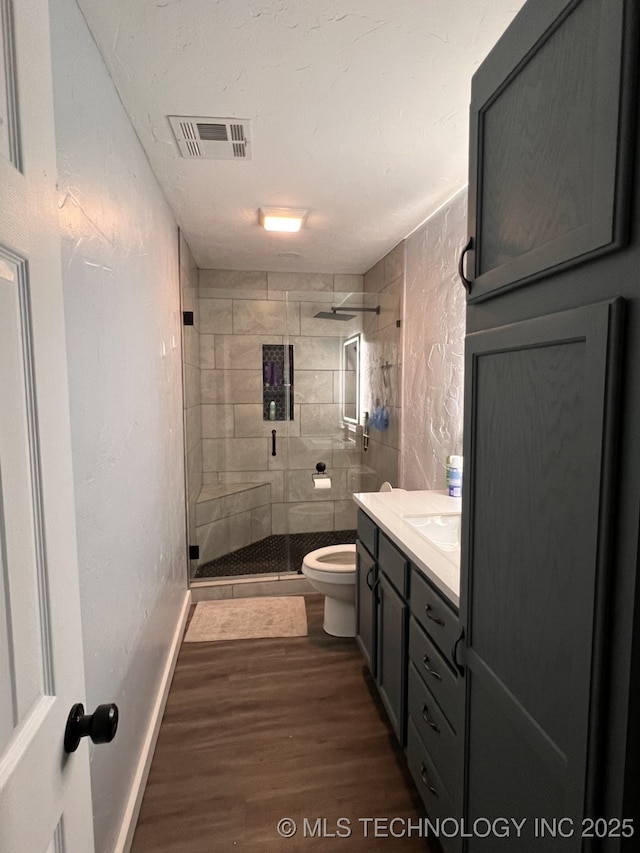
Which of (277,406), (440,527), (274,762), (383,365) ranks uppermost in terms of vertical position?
(383,365)

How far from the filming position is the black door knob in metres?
0.64

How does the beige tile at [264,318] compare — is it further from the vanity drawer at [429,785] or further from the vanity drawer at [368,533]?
the vanity drawer at [429,785]

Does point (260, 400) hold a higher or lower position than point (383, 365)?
lower

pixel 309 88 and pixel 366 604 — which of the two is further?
pixel 366 604

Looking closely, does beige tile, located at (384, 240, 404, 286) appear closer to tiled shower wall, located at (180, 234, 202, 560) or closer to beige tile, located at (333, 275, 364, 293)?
beige tile, located at (333, 275, 364, 293)

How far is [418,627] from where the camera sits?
1.49 metres

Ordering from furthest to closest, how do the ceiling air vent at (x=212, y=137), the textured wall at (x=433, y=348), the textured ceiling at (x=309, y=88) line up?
1. the textured wall at (x=433, y=348)
2. the ceiling air vent at (x=212, y=137)
3. the textured ceiling at (x=309, y=88)

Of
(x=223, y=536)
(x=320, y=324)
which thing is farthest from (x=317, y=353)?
(x=223, y=536)

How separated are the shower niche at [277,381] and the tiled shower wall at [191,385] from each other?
22.4 inches

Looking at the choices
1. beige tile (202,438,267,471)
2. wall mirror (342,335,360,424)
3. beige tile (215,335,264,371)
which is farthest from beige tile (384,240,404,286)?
beige tile (202,438,267,471)

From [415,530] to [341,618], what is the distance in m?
1.10

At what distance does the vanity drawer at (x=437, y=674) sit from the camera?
119 cm

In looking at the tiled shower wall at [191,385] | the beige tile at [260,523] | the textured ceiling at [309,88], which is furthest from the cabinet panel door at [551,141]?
the beige tile at [260,523]

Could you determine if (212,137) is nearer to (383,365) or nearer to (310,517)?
(383,365)
